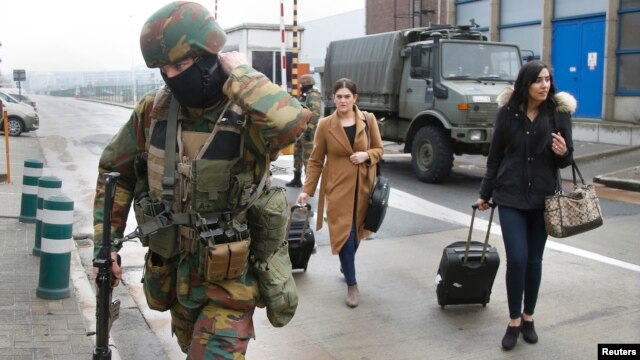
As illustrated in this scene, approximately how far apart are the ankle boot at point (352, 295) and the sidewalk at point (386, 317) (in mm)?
82

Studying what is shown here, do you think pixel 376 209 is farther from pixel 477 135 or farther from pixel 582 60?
pixel 582 60

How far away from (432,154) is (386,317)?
273 inches

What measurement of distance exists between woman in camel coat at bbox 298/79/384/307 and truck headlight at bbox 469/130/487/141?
236 inches

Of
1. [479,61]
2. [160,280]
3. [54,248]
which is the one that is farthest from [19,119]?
[160,280]

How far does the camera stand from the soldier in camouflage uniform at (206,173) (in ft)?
8.70

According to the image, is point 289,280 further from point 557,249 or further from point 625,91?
point 625,91

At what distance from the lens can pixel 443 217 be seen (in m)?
8.80

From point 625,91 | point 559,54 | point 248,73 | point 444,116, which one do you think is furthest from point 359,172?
point 559,54

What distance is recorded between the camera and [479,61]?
12125 mm

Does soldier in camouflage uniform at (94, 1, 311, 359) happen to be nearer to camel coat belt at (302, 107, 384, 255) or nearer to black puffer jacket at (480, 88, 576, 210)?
black puffer jacket at (480, 88, 576, 210)

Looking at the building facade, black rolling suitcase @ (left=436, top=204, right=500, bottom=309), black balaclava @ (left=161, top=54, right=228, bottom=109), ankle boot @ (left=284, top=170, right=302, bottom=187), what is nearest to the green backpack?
black balaclava @ (left=161, top=54, right=228, bottom=109)

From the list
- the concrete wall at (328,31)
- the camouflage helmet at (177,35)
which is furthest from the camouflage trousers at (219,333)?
the concrete wall at (328,31)

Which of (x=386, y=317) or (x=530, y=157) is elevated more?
(x=530, y=157)

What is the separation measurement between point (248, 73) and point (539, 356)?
274 centimetres
